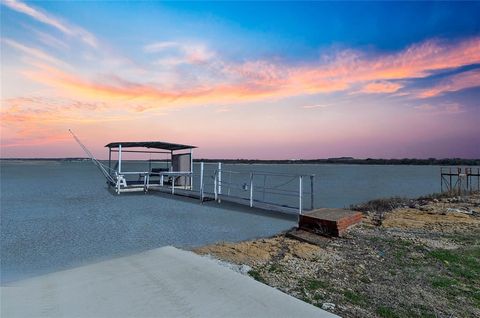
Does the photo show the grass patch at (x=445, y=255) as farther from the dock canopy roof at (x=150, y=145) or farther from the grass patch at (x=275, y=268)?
the dock canopy roof at (x=150, y=145)

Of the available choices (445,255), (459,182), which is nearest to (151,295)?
(445,255)

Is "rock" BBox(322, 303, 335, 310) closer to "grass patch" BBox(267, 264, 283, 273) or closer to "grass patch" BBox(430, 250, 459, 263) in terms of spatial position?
"grass patch" BBox(267, 264, 283, 273)

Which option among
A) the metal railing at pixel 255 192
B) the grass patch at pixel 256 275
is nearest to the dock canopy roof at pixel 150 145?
the metal railing at pixel 255 192

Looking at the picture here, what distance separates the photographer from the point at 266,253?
6.30 metres

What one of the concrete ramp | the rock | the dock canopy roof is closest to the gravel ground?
the rock

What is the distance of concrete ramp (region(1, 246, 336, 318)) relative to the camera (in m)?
3.52

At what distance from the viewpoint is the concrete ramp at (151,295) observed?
3516 mm

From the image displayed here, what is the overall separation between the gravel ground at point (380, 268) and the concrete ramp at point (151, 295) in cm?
60

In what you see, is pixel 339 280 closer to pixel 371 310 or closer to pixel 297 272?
pixel 297 272

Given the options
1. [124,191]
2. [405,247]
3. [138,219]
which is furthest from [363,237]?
[124,191]

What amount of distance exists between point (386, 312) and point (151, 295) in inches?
105

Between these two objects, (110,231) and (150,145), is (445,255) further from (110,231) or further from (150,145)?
(150,145)

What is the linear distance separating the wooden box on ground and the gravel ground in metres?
0.24

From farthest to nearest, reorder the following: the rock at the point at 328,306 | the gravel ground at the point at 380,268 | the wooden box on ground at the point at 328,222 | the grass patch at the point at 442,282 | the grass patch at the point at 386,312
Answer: the wooden box on ground at the point at 328,222, the grass patch at the point at 442,282, the gravel ground at the point at 380,268, the rock at the point at 328,306, the grass patch at the point at 386,312
